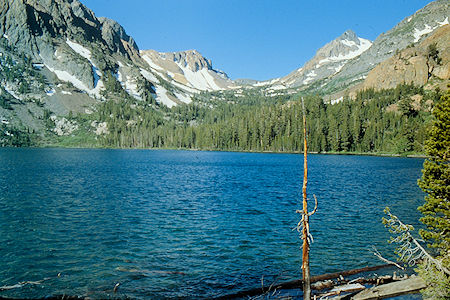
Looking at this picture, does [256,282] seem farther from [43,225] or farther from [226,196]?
[226,196]

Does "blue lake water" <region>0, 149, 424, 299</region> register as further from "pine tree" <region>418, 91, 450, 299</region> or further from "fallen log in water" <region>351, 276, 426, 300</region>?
"pine tree" <region>418, 91, 450, 299</region>

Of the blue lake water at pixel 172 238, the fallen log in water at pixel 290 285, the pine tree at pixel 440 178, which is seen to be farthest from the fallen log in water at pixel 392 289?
the blue lake water at pixel 172 238

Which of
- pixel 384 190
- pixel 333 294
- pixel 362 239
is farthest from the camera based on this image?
pixel 384 190

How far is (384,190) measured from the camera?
5200cm

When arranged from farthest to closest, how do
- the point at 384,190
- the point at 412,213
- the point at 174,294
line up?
the point at 384,190, the point at 412,213, the point at 174,294

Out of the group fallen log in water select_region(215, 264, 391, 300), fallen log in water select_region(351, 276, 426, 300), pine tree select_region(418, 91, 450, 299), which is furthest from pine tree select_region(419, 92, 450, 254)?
fallen log in water select_region(215, 264, 391, 300)

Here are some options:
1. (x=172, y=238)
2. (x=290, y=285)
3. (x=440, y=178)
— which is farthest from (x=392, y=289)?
(x=172, y=238)

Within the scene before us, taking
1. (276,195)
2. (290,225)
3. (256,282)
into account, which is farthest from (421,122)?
(256,282)

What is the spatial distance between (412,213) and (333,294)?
26.5 meters

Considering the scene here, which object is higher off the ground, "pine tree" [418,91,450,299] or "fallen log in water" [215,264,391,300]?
"pine tree" [418,91,450,299]

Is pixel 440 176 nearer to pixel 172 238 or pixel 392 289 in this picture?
pixel 392 289

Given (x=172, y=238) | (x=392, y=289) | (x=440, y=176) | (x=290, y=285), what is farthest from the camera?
(x=172, y=238)

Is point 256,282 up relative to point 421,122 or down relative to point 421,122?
down

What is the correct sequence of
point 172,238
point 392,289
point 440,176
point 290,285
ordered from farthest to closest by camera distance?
point 172,238, point 290,285, point 440,176, point 392,289
